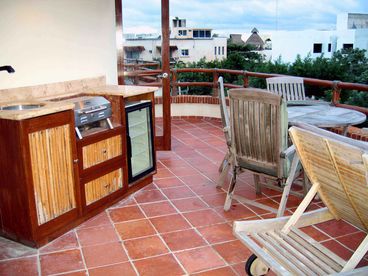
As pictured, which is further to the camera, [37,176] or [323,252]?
[37,176]

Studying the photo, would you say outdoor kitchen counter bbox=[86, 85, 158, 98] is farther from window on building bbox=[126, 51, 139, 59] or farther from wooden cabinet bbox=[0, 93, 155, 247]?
window on building bbox=[126, 51, 139, 59]

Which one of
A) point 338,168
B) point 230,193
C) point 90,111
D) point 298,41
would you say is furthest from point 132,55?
point 298,41

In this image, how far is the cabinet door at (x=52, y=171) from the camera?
265 cm

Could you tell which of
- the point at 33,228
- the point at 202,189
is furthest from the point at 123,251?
the point at 202,189

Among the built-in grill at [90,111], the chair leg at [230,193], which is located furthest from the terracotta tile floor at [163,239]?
the built-in grill at [90,111]

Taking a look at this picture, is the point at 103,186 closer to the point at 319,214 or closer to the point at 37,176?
the point at 37,176

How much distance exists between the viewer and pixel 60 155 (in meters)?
→ 2.83

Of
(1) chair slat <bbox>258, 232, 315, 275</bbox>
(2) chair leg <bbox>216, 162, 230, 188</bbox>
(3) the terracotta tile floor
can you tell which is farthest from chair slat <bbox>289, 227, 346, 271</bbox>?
(2) chair leg <bbox>216, 162, 230, 188</bbox>

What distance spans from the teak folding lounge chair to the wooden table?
984 mm

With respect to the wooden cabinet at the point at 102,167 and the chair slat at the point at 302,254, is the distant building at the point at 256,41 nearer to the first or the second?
the wooden cabinet at the point at 102,167

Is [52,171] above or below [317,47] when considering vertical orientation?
below

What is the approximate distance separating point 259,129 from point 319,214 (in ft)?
2.80

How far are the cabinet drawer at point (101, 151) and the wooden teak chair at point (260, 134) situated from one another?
995 mm

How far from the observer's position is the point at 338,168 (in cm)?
196
